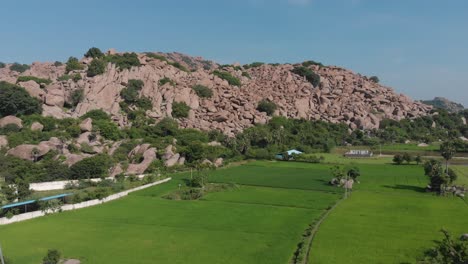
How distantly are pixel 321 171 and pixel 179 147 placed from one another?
27414mm

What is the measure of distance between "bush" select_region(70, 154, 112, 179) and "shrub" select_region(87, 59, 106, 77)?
159 ft

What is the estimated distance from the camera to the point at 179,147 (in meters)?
81.6

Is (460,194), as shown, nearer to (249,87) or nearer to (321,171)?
(321,171)

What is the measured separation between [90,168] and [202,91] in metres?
58.8

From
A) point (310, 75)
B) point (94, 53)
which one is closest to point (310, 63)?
point (310, 75)

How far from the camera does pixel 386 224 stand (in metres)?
38.8

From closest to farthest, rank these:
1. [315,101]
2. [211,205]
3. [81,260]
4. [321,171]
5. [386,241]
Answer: [81,260] → [386,241] → [211,205] → [321,171] → [315,101]

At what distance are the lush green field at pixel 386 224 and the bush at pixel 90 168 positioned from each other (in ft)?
123

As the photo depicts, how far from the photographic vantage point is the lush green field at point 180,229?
30578 mm

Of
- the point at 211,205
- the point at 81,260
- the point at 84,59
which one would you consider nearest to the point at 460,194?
the point at 211,205

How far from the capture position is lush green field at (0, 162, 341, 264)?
30578mm

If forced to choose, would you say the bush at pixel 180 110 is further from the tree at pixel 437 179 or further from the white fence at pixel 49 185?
the tree at pixel 437 179

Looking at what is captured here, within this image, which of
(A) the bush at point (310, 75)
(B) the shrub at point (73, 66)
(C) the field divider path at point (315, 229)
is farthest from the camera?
(A) the bush at point (310, 75)

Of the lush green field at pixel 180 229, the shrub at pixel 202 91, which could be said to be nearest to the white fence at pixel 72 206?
the lush green field at pixel 180 229
